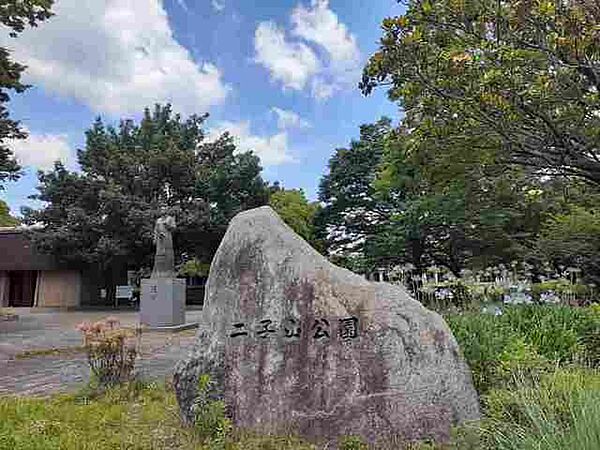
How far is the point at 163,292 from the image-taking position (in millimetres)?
14000

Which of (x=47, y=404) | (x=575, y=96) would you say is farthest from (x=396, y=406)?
(x=575, y=96)

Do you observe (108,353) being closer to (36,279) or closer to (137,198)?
(137,198)

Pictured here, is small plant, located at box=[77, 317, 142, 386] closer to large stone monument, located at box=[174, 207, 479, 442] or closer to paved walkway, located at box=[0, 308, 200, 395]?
paved walkway, located at box=[0, 308, 200, 395]

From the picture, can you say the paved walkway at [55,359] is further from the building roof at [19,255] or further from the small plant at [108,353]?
the building roof at [19,255]

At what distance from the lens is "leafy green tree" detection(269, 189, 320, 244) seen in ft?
64.7

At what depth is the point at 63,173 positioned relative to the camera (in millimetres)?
22500

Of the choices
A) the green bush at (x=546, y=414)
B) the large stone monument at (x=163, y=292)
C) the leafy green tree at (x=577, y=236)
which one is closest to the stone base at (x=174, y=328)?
the large stone monument at (x=163, y=292)

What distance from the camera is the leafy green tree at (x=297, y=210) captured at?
64.7 feet

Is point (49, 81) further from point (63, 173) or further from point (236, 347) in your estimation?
point (63, 173)

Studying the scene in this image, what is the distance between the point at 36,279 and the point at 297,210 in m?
14.0

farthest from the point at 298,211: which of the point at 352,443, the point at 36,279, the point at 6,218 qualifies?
the point at 6,218

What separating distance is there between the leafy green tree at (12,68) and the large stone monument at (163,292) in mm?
4223

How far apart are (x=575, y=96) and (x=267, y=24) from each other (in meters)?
4.89

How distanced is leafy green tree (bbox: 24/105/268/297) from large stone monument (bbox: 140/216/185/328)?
6.38m
